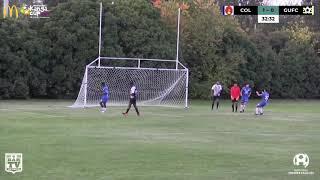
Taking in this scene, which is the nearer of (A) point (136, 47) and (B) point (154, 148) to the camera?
(B) point (154, 148)

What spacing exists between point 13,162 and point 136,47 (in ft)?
134

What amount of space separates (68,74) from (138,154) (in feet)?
119

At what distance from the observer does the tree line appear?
5066 centimetres

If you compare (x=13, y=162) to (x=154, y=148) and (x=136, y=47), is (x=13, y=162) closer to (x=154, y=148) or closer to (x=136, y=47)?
(x=154, y=148)

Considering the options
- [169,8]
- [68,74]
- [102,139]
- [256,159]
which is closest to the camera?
[256,159]

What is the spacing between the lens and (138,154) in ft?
51.4

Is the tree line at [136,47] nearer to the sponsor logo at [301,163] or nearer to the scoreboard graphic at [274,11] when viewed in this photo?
the scoreboard graphic at [274,11]

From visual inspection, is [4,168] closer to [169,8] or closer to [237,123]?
[237,123]

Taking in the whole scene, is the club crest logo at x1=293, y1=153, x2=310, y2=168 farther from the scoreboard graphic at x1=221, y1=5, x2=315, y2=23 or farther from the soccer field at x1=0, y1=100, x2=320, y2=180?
the scoreboard graphic at x1=221, y1=5, x2=315, y2=23

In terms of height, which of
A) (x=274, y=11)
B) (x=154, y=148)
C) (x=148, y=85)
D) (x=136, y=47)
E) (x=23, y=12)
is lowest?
(x=154, y=148)

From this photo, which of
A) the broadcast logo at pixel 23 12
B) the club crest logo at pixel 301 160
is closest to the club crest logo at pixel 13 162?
the club crest logo at pixel 301 160

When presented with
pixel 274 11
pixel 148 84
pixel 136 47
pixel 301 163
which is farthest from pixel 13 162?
pixel 136 47

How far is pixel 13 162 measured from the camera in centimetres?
1324

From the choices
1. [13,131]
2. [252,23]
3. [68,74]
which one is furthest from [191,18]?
[13,131]
